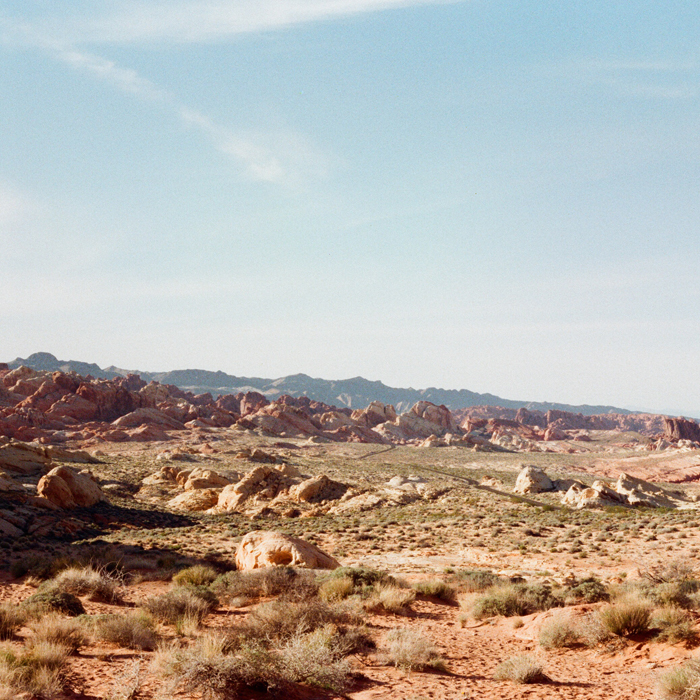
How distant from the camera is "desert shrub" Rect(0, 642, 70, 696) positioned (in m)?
6.26

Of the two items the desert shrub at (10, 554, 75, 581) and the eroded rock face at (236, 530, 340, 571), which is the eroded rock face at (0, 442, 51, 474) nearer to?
the desert shrub at (10, 554, 75, 581)

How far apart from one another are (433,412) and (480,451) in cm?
5469

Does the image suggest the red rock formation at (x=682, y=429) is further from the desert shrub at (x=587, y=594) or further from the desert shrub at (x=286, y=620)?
the desert shrub at (x=286, y=620)

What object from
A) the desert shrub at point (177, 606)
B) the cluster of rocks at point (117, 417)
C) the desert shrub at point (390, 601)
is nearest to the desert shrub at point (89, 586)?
the desert shrub at point (177, 606)

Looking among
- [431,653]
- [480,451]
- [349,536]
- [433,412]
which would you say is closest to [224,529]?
[349,536]

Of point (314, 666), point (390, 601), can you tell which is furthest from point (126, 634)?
point (390, 601)

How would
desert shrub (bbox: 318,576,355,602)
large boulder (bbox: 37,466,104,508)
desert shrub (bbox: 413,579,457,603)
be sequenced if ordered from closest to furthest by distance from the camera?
desert shrub (bbox: 318,576,355,602)
desert shrub (bbox: 413,579,457,603)
large boulder (bbox: 37,466,104,508)

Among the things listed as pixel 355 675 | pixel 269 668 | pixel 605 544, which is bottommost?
pixel 605 544

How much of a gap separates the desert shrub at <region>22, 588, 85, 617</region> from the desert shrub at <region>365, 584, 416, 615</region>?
254 inches

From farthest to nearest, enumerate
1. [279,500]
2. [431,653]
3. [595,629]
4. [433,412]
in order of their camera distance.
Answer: [433,412]
[279,500]
[595,629]
[431,653]

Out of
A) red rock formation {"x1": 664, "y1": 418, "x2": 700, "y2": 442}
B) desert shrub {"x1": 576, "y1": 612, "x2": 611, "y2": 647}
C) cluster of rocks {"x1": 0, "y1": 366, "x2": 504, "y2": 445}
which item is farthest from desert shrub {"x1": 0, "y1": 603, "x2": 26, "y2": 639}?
red rock formation {"x1": 664, "y1": 418, "x2": 700, "y2": 442}

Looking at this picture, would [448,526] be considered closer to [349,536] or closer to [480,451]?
[349,536]

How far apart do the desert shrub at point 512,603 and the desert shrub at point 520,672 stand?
379 cm

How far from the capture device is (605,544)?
2153 cm
